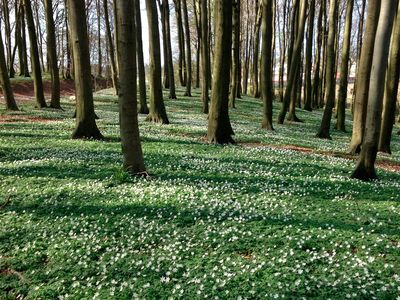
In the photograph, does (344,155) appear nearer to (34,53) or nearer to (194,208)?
(194,208)

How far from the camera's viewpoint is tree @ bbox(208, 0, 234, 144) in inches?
606

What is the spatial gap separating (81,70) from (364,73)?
11890 mm

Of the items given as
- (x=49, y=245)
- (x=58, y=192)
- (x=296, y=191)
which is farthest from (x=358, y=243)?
(x=58, y=192)

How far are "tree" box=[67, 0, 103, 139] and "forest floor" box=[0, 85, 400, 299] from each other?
3.56 metres

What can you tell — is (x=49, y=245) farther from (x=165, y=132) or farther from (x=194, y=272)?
(x=165, y=132)

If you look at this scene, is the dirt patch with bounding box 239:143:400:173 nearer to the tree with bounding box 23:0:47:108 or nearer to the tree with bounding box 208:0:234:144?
the tree with bounding box 208:0:234:144

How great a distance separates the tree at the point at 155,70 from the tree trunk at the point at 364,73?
10519 mm

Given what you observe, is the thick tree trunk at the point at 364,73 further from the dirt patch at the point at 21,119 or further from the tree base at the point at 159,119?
the dirt patch at the point at 21,119

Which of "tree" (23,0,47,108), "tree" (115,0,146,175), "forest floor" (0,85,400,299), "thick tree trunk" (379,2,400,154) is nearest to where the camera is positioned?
"forest floor" (0,85,400,299)

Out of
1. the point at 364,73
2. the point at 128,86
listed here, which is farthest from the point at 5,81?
the point at 364,73

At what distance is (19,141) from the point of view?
A: 48.5ft

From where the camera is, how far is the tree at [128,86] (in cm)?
952

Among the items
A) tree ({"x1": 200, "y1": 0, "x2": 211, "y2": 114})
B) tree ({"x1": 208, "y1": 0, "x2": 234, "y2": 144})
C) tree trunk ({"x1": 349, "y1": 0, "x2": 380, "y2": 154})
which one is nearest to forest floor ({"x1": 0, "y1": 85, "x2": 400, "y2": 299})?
tree ({"x1": 208, "y1": 0, "x2": 234, "y2": 144})

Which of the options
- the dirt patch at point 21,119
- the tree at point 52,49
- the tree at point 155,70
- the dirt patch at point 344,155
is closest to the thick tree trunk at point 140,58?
the tree at point 155,70
